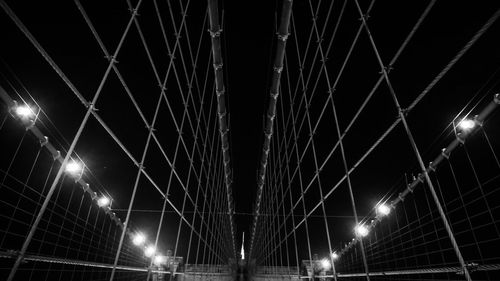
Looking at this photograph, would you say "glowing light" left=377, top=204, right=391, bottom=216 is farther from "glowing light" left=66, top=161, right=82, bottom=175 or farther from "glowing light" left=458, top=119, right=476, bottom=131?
"glowing light" left=66, top=161, right=82, bottom=175

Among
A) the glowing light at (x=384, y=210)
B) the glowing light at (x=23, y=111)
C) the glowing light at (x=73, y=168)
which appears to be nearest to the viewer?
the glowing light at (x=23, y=111)

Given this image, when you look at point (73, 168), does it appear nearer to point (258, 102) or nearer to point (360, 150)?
point (258, 102)

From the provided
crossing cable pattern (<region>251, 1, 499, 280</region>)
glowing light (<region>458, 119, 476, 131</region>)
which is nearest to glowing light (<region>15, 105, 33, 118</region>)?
crossing cable pattern (<region>251, 1, 499, 280</region>)

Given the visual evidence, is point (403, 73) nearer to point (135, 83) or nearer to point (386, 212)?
point (386, 212)

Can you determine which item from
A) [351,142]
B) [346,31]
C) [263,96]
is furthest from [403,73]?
[263,96]

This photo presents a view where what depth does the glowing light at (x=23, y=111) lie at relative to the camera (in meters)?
2.58

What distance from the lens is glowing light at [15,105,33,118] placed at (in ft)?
8.48

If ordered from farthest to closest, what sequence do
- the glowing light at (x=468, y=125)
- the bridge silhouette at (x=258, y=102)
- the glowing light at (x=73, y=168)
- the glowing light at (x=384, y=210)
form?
the glowing light at (x=384, y=210) < the glowing light at (x=73, y=168) < the bridge silhouette at (x=258, y=102) < the glowing light at (x=468, y=125)

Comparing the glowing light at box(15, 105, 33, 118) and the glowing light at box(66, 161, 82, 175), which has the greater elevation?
the glowing light at box(66, 161, 82, 175)

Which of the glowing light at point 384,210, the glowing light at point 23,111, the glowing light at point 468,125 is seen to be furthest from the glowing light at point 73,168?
the glowing light at point 384,210

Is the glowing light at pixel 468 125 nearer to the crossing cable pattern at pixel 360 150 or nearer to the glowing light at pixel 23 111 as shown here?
the crossing cable pattern at pixel 360 150

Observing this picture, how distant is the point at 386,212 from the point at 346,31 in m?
4.25

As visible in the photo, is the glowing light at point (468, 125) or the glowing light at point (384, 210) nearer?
the glowing light at point (468, 125)

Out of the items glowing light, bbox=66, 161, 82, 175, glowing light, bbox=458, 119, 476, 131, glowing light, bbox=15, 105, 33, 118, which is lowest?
glowing light, bbox=458, 119, 476, 131
